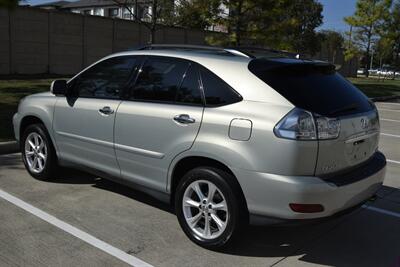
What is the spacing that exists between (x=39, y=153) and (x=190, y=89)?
2.51 metres

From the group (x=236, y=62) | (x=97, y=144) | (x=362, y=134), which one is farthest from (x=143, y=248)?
(x=362, y=134)

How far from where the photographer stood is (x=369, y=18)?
37.3 m

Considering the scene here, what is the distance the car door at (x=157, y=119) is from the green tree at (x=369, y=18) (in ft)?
118

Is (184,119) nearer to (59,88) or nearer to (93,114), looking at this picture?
(93,114)

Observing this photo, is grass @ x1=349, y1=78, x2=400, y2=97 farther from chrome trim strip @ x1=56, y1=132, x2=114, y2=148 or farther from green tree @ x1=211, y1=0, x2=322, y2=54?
chrome trim strip @ x1=56, y1=132, x2=114, y2=148

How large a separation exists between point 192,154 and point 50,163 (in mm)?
2366

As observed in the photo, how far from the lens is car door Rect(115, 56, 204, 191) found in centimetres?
425

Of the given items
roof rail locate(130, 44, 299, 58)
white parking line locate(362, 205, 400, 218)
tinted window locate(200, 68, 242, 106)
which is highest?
roof rail locate(130, 44, 299, 58)

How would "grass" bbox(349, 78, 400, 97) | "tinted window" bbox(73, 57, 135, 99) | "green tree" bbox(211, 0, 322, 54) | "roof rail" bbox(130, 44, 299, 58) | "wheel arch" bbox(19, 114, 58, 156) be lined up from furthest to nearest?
1. "grass" bbox(349, 78, 400, 97)
2. "green tree" bbox(211, 0, 322, 54)
3. "wheel arch" bbox(19, 114, 58, 156)
4. "tinted window" bbox(73, 57, 135, 99)
5. "roof rail" bbox(130, 44, 299, 58)

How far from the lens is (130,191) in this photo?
5.68 metres

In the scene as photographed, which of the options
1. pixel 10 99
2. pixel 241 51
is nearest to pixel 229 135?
pixel 241 51

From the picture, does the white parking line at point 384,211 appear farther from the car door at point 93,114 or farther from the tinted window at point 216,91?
the car door at point 93,114

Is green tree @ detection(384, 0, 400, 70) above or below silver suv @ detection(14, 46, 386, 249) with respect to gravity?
above

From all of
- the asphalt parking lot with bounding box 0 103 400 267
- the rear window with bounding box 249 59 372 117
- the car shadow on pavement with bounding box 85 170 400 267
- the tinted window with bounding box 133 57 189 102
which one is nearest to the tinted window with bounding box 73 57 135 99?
the tinted window with bounding box 133 57 189 102
